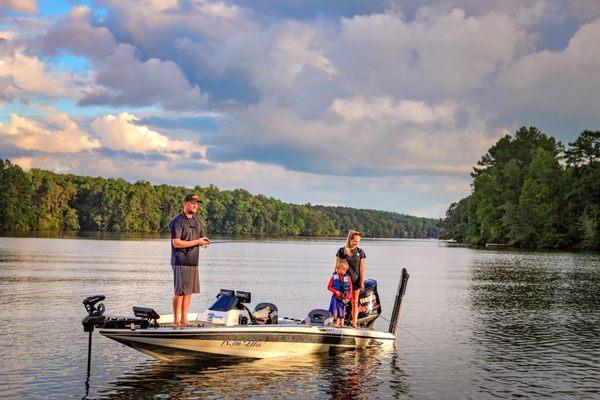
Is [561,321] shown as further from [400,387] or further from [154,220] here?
[154,220]

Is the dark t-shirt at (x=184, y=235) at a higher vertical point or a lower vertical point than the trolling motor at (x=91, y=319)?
higher

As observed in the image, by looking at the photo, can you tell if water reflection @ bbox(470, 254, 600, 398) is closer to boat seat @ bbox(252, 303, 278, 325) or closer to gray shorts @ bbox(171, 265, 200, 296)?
boat seat @ bbox(252, 303, 278, 325)

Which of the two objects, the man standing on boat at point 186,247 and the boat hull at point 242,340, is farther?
the boat hull at point 242,340

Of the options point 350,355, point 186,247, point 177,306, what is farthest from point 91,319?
point 350,355

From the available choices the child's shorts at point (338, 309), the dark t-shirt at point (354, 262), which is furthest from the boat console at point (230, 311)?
the dark t-shirt at point (354, 262)

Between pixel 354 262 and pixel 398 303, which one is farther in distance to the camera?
pixel 398 303

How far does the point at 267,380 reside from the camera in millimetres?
13812

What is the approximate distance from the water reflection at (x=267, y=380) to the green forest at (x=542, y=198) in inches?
3228

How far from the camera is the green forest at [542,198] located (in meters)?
95.1

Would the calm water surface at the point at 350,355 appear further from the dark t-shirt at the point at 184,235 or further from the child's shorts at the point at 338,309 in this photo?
the dark t-shirt at the point at 184,235

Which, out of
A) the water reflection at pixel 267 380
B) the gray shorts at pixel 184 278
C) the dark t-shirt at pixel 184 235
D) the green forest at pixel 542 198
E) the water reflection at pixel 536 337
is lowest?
the water reflection at pixel 267 380

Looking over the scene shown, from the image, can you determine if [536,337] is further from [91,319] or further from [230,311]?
[91,319]

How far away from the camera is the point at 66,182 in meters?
178

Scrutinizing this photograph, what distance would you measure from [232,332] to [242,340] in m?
0.40
